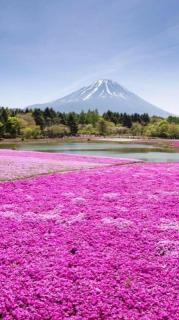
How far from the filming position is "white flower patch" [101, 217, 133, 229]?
16441 millimetres

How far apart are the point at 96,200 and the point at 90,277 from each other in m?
10.1

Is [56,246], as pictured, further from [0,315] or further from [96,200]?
[96,200]

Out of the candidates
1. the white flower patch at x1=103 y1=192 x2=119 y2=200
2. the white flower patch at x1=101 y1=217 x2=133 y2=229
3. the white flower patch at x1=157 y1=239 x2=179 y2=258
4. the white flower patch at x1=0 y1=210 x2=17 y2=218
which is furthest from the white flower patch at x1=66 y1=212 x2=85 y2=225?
the white flower patch at x1=157 y1=239 x2=179 y2=258

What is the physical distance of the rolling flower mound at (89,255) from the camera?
986 centimetres

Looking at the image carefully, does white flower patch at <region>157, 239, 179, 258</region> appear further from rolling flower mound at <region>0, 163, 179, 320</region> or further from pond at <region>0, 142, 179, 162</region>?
pond at <region>0, 142, 179, 162</region>

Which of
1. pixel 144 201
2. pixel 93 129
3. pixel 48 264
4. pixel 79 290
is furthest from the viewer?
pixel 93 129

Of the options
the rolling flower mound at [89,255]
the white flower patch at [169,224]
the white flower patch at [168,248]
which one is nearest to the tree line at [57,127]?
the rolling flower mound at [89,255]

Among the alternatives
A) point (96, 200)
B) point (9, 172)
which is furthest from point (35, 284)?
point (9, 172)

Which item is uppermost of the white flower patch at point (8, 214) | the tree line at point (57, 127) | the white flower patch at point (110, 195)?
the tree line at point (57, 127)

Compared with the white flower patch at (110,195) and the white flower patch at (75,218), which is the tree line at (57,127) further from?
the white flower patch at (75,218)

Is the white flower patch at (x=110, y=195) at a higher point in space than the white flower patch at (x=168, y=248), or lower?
higher

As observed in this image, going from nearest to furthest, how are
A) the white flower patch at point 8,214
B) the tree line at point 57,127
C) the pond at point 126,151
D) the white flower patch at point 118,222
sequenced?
the white flower patch at point 118,222, the white flower patch at point 8,214, the pond at point 126,151, the tree line at point 57,127

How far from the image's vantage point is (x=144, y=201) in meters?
21.2

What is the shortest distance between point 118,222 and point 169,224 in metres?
2.38
